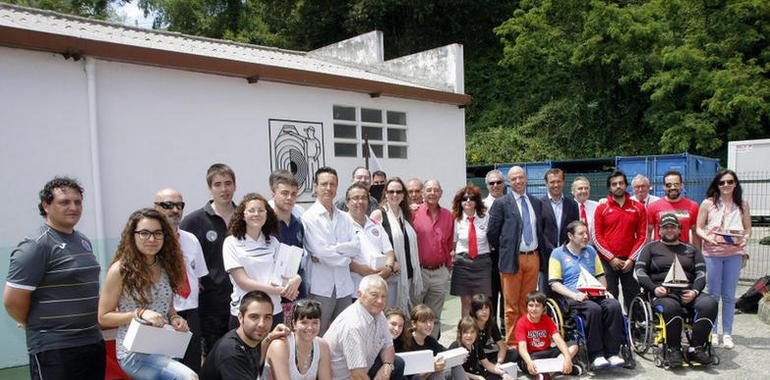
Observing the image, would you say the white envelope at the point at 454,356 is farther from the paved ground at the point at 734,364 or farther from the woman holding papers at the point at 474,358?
the paved ground at the point at 734,364

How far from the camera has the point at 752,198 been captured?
1434cm

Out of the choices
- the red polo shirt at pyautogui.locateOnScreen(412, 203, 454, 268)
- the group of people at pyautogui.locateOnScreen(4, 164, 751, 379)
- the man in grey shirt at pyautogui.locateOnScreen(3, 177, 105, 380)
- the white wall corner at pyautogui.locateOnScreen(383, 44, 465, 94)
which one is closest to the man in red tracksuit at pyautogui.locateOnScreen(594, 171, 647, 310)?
the group of people at pyautogui.locateOnScreen(4, 164, 751, 379)

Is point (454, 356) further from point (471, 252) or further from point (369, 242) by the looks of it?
point (471, 252)

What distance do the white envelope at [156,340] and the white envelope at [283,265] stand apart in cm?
70

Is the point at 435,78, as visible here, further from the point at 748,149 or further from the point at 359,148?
the point at 748,149

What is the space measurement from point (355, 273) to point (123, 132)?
3.33 metres

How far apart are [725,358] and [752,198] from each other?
1157 cm

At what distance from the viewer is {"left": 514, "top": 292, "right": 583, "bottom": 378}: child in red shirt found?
4.50 metres

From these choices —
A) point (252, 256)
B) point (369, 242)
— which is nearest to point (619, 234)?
point (369, 242)

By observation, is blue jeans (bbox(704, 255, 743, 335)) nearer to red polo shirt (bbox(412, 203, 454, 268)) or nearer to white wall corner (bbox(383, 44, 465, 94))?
red polo shirt (bbox(412, 203, 454, 268))

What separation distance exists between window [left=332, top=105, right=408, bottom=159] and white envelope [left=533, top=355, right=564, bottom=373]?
4.67m

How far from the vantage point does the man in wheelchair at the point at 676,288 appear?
4727 millimetres

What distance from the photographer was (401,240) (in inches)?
184

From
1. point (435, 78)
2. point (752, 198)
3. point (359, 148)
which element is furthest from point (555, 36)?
point (359, 148)
